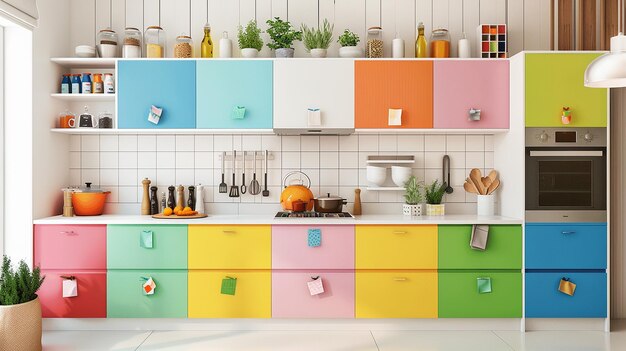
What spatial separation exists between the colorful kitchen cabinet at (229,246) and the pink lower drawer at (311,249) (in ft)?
0.23

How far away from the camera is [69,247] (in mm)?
3719

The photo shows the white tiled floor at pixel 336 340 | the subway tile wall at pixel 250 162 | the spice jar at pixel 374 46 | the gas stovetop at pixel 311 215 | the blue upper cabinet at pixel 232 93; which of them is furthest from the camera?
the subway tile wall at pixel 250 162

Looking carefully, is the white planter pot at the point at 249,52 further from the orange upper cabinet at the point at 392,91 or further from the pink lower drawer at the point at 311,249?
the pink lower drawer at the point at 311,249

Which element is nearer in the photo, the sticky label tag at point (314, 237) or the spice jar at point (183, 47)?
the sticky label tag at point (314, 237)

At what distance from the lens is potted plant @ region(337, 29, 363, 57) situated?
13.2ft

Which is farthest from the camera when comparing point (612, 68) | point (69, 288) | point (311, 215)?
point (311, 215)

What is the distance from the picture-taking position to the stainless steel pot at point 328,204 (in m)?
3.97

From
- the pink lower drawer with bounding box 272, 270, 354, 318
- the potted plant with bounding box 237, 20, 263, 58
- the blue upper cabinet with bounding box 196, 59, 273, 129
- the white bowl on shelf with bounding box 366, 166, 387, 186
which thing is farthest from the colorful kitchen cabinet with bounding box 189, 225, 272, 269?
the potted plant with bounding box 237, 20, 263, 58

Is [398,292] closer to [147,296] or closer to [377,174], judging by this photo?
[377,174]

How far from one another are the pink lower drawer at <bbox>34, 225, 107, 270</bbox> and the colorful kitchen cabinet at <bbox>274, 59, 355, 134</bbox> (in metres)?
1.51

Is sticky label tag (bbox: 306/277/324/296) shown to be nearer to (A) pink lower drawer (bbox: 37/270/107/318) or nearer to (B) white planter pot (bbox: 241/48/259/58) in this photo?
(A) pink lower drawer (bbox: 37/270/107/318)

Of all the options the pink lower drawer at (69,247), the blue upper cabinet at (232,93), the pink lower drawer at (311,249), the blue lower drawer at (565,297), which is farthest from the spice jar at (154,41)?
the blue lower drawer at (565,297)

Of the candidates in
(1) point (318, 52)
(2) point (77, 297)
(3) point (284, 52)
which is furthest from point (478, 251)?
(2) point (77, 297)

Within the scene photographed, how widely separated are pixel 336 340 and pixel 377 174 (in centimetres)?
131
